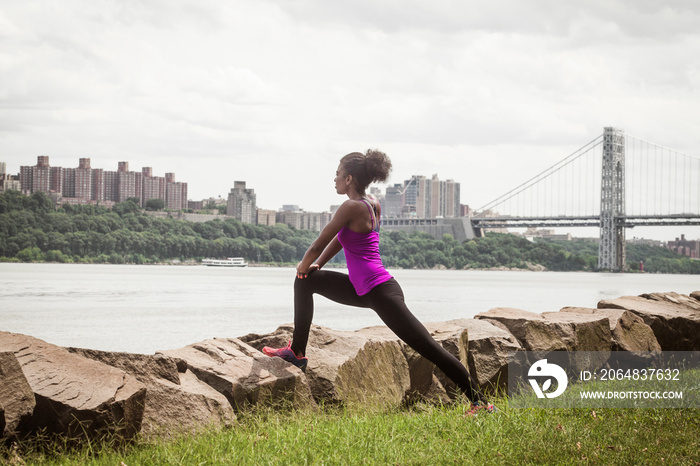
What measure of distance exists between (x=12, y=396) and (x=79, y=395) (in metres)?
0.23

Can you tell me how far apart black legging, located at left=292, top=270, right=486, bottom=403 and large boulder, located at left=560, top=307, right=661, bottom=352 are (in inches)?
99.4

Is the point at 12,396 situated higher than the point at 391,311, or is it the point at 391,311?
the point at 391,311

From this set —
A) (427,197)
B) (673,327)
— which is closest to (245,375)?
(673,327)

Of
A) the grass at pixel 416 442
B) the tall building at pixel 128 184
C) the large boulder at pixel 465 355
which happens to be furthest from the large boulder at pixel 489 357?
the tall building at pixel 128 184

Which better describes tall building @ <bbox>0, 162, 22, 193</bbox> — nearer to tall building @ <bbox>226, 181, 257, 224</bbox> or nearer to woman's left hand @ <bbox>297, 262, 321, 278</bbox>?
tall building @ <bbox>226, 181, 257, 224</bbox>

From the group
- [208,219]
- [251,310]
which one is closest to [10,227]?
[208,219]

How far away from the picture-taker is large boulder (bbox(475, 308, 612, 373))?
5.14m

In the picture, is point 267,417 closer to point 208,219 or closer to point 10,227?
point 10,227

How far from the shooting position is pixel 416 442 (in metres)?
3.09

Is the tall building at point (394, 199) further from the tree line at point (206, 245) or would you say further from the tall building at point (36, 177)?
the tall building at point (36, 177)

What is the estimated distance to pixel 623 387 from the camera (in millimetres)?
4504

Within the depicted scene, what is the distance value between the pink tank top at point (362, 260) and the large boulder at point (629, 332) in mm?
2892

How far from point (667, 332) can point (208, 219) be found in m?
74.4

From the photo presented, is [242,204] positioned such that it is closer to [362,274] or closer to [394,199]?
[394,199]
